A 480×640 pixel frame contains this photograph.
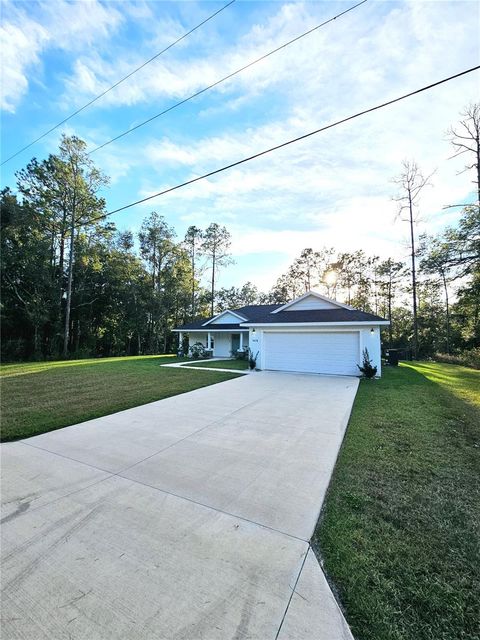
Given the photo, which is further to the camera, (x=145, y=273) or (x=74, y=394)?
(x=145, y=273)

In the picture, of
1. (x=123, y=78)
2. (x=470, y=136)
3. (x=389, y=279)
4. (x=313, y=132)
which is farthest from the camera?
(x=389, y=279)

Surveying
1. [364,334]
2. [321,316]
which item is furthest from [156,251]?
[364,334]

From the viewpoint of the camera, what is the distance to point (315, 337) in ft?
38.7

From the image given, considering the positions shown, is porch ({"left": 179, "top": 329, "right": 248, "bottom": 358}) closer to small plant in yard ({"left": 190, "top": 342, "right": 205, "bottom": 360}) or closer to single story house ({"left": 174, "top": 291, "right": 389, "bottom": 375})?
small plant in yard ({"left": 190, "top": 342, "right": 205, "bottom": 360})

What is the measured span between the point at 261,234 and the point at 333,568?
60.2 ft

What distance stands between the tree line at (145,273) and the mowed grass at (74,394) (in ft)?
31.5

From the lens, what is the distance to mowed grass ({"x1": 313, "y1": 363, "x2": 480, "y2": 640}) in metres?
1.72

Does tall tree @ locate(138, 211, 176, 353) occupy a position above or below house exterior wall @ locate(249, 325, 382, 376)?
above

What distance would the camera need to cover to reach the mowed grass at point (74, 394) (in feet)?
17.7

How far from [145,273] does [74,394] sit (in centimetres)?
2096

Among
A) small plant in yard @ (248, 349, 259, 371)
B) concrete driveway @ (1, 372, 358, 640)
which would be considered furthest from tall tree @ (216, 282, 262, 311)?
concrete driveway @ (1, 372, 358, 640)

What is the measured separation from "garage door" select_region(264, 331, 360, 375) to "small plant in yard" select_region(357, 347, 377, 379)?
0.33m

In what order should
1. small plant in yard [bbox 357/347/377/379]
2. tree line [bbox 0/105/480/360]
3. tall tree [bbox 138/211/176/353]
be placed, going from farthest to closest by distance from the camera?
tall tree [bbox 138/211/176/353] → tree line [bbox 0/105/480/360] → small plant in yard [bbox 357/347/377/379]

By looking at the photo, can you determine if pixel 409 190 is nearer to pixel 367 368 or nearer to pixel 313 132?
pixel 367 368
